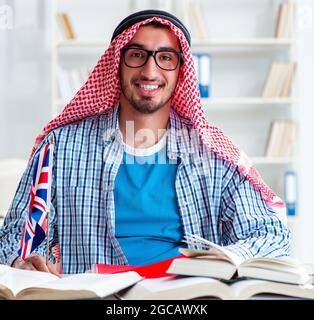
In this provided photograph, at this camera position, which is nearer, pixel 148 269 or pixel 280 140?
pixel 148 269

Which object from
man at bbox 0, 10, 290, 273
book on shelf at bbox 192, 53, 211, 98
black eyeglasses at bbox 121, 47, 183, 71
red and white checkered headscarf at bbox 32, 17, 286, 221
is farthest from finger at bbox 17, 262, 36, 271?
book on shelf at bbox 192, 53, 211, 98

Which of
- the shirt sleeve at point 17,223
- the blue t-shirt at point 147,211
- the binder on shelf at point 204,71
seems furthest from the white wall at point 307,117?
the shirt sleeve at point 17,223

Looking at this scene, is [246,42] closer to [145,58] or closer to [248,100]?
[248,100]

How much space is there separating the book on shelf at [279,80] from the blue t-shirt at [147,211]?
2783 millimetres

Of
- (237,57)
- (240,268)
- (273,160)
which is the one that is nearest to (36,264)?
(240,268)

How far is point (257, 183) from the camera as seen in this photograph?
1.81 metres

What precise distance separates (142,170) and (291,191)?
2.77 metres

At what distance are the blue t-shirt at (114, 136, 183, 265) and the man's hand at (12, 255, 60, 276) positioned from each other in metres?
0.28

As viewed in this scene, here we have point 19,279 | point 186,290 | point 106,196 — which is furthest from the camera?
point 106,196

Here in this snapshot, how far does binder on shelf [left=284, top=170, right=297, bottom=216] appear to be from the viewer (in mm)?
4434

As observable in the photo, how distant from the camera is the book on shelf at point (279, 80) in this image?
4.47m

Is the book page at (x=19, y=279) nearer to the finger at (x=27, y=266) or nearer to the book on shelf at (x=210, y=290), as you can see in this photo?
the book on shelf at (x=210, y=290)

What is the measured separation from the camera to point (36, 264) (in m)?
1.51
